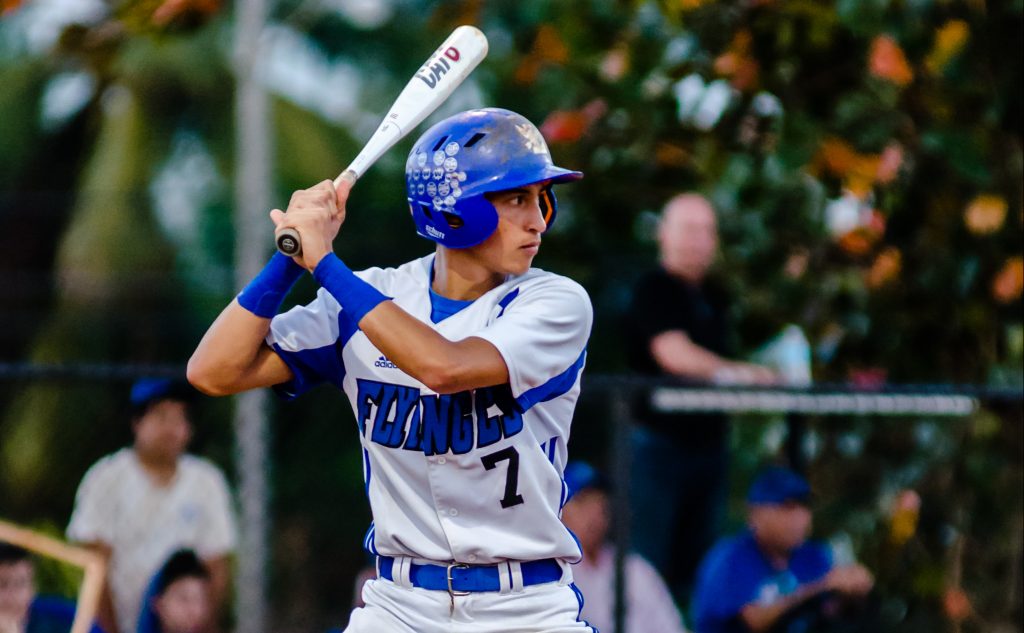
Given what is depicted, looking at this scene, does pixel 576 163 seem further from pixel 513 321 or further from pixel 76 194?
pixel 76 194

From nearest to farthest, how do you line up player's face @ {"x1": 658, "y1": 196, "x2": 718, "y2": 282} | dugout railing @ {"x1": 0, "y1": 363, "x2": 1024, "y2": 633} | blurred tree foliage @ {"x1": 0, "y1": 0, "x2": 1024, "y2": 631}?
dugout railing @ {"x1": 0, "y1": 363, "x2": 1024, "y2": 633} → blurred tree foliage @ {"x1": 0, "y1": 0, "x2": 1024, "y2": 631} → player's face @ {"x1": 658, "y1": 196, "x2": 718, "y2": 282}

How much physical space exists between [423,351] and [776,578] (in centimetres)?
270

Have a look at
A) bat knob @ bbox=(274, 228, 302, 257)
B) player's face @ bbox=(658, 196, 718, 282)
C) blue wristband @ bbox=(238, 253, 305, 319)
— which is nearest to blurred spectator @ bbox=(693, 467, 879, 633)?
player's face @ bbox=(658, 196, 718, 282)

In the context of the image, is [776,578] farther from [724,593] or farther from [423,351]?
[423,351]

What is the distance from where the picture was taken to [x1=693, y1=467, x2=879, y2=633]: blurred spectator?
18.4 feet

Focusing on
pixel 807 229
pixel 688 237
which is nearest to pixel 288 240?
pixel 688 237

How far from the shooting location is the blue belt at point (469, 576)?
11.6ft

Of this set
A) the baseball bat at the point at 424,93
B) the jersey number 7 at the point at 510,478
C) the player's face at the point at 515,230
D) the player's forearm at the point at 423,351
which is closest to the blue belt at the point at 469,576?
the jersey number 7 at the point at 510,478

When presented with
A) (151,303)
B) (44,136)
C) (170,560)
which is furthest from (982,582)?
(44,136)

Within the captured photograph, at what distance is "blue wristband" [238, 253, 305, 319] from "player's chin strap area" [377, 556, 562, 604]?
0.66m

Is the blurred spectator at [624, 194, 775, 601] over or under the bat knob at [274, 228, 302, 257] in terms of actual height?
under

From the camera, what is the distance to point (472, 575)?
355cm

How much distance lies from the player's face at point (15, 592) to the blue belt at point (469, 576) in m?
2.48

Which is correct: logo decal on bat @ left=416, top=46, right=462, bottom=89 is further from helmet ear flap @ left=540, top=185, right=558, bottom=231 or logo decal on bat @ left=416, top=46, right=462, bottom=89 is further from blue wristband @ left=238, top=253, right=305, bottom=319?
blue wristband @ left=238, top=253, right=305, bottom=319
